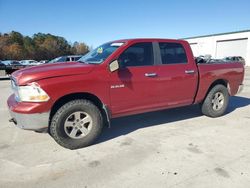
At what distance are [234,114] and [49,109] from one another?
491 centimetres

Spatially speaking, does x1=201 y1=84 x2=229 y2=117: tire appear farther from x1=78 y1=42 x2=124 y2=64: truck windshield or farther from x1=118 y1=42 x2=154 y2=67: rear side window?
x1=78 y1=42 x2=124 y2=64: truck windshield

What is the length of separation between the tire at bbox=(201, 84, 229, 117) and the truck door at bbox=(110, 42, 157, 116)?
177cm

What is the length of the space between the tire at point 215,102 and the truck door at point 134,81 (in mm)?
1766

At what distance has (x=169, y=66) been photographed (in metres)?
4.92

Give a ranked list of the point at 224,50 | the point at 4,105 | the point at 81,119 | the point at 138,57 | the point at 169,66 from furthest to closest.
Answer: the point at 224,50 → the point at 4,105 → the point at 169,66 → the point at 138,57 → the point at 81,119

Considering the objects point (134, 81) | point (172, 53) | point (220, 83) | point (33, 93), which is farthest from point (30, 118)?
point (220, 83)

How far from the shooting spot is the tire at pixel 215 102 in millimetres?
5785

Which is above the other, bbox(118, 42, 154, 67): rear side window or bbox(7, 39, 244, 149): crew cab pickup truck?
bbox(118, 42, 154, 67): rear side window

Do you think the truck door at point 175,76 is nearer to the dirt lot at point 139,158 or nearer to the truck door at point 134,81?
the truck door at point 134,81

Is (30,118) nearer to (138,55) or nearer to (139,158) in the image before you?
(139,158)

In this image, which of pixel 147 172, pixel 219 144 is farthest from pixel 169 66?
pixel 147 172

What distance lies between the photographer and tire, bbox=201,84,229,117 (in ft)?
19.0

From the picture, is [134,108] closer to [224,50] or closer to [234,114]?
[234,114]

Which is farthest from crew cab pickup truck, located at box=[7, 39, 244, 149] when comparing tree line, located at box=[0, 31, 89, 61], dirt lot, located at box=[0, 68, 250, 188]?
tree line, located at box=[0, 31, 89, 61]
